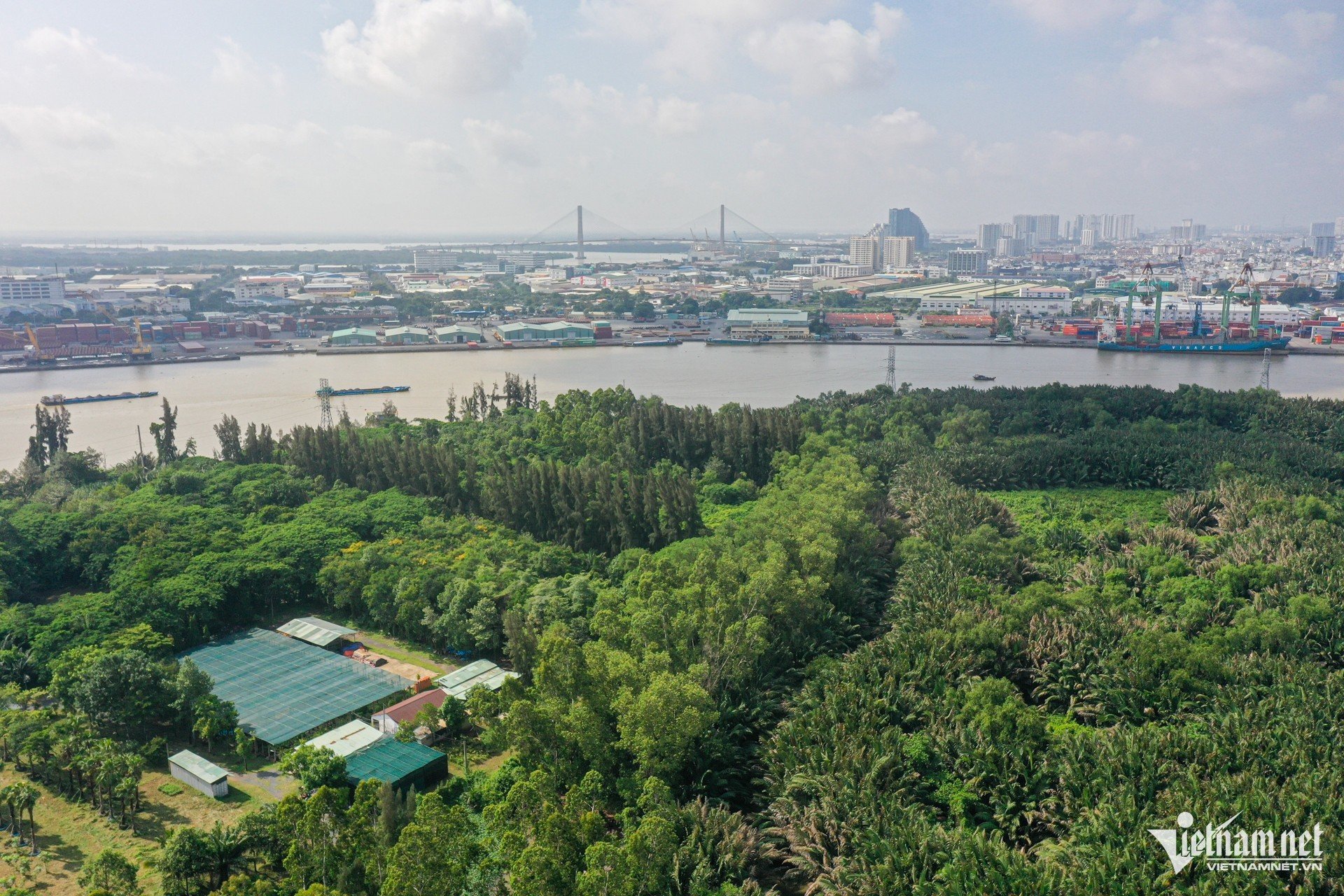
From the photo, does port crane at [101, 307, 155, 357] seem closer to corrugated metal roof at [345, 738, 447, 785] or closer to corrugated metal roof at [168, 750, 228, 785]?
corrugated metal roof at [168, 750, 228, 785]

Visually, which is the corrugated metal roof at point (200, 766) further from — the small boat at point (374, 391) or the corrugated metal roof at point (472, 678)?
the small boat at point (374, 391)

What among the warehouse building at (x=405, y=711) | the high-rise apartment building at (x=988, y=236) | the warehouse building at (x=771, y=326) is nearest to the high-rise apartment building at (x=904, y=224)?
the high-rise apartment building at (x=988, y=236)

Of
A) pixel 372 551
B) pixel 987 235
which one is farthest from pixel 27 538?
pixel 987 235

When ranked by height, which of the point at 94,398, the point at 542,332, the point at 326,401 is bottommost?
the point at 94,398
